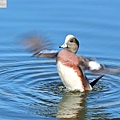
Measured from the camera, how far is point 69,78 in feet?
29.6

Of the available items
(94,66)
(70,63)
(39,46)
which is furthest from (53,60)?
(94,66)

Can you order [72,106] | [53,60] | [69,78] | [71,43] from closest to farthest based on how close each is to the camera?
[72,106]
[71,43]
[69,78]
[53,60]

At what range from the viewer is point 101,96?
8.98 meters

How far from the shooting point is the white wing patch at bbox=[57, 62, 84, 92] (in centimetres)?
891

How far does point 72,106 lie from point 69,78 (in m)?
0.53

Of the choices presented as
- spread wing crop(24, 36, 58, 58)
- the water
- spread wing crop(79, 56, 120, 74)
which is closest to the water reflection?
the water

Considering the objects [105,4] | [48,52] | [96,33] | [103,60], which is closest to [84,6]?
[105,4]

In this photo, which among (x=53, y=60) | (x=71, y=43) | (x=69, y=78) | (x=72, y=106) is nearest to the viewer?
(x=72, y=106)

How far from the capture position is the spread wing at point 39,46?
357 inches

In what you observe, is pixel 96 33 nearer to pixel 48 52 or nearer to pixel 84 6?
pixel 84 6

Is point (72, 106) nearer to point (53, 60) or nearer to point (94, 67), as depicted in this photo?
point (94, 67)

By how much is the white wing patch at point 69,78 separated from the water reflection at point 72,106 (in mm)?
87

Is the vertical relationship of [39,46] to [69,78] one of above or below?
above

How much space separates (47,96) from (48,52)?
1.88 feet
